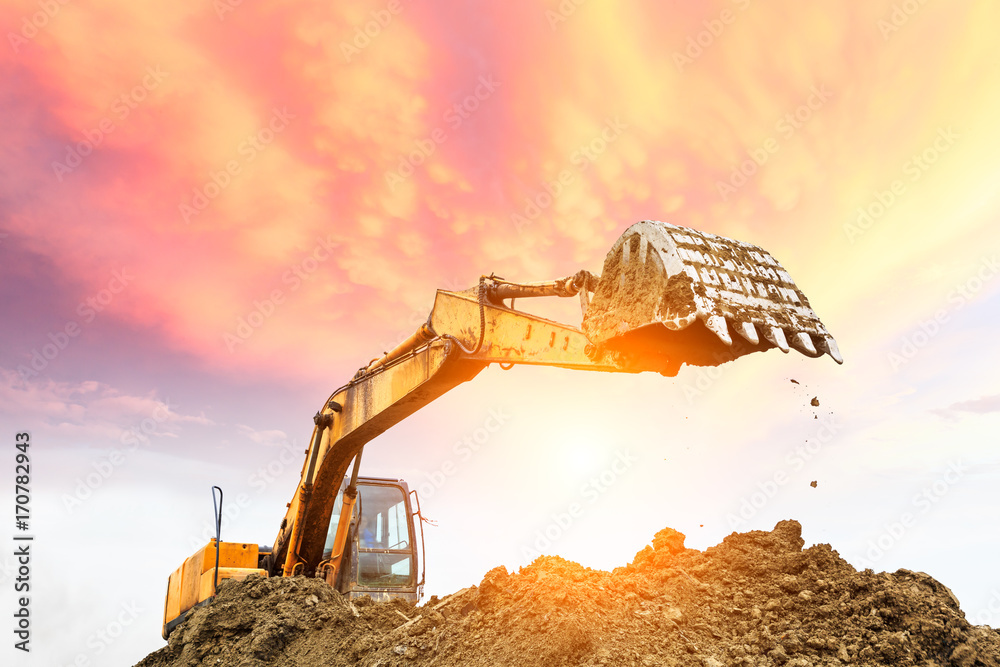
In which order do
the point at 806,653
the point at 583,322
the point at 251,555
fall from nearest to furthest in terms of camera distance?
the point at 806,653
the point at 583,322
the point at 251,555

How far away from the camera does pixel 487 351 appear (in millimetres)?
5297

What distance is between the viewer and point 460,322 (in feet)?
18.2

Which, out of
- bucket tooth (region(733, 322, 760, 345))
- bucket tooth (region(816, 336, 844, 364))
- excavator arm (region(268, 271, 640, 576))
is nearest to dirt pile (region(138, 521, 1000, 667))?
bucket tooth (region(816, 336, 844, 364))

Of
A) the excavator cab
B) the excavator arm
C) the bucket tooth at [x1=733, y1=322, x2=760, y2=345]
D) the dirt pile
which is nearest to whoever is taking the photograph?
the dirt pile

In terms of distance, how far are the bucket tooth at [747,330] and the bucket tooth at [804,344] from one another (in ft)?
1.36

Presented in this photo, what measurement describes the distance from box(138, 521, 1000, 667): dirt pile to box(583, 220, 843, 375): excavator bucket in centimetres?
140

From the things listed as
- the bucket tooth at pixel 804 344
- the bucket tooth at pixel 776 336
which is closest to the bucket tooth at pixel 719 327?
the bucket tooth at pixel 776 336

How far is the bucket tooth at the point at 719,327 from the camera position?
339 cm

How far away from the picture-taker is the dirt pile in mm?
3361

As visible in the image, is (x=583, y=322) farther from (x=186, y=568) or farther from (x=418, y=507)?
(x=186, y=568)

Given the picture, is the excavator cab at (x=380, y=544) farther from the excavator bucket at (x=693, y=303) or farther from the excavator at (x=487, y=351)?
the excavator bucket at (x=693, y=303)

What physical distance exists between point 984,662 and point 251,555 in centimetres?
680

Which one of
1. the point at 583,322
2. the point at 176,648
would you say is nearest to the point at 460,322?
the point at 583,322

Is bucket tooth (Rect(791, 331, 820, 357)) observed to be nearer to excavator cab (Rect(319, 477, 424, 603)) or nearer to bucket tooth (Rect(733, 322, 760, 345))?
bucket tooth (Rect(733, 322, 760, 345))
